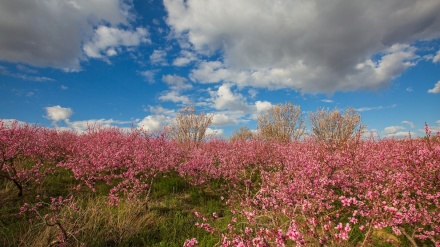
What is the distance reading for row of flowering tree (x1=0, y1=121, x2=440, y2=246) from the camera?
3.80 metres

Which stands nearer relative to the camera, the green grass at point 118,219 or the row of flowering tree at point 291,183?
the row of flowering tree at point 291,183

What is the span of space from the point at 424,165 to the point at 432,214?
1.54m

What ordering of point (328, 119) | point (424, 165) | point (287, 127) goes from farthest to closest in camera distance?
point (287, 127), point (328, 119), point (424, 165)

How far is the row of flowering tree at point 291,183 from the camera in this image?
380cm

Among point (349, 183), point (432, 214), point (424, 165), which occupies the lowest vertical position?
point (432, 214)

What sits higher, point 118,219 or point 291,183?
point 291,183

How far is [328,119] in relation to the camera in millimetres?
26594

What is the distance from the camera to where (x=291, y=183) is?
605 centimetres

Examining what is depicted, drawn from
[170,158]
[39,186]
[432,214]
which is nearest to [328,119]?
[170,158]

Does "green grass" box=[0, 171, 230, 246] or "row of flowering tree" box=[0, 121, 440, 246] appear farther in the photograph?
"green grass" box=[0, 171, 230, 246]

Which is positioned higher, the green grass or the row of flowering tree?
the row of flowering tree

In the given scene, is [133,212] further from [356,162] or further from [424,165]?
[424,165]

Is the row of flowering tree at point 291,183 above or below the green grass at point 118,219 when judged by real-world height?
above

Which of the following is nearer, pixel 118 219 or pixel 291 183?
pixel 291 183
